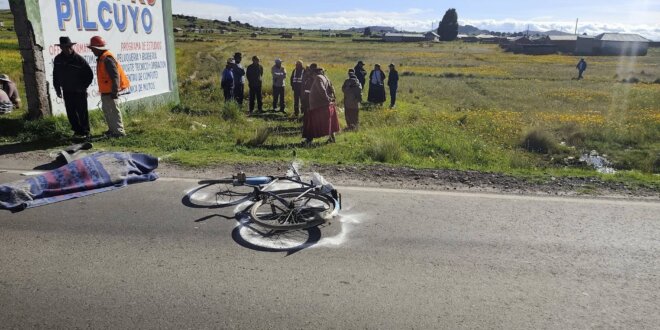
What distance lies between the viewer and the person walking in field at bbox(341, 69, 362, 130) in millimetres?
12750

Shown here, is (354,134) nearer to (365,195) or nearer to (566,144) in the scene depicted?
(365,195)

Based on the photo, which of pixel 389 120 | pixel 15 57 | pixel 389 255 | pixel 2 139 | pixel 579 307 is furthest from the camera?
pixel 15 57

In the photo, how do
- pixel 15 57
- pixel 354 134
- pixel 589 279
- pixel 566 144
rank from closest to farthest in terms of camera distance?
1. pixel 589 279
2. pixel 354 134
3. pixel 566 144
4. pixel 15 57

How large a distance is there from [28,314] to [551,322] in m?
3.74

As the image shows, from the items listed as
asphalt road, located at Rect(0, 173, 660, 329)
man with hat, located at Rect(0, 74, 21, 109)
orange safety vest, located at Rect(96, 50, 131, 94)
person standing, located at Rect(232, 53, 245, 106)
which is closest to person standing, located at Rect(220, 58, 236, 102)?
person standing, located at Rect(232, 53, 245, 106)

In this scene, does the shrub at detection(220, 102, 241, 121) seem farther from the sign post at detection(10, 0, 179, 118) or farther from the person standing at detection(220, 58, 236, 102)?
the person standing at detection(220, 58, 236, 102)

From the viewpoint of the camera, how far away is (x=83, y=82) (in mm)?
9070

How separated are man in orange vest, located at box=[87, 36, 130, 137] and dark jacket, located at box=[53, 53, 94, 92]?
273 mm

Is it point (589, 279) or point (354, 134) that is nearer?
point (589, 279)

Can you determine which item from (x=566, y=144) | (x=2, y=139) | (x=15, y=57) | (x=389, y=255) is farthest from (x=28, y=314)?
(x=15, y=57)

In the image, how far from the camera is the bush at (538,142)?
13.1 m

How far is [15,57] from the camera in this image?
27.0 meters

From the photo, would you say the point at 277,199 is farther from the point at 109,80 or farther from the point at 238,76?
the point at 238,76

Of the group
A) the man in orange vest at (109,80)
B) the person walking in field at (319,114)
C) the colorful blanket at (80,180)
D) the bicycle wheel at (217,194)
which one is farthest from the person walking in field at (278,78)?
the bicycle wheel at (217,194)
